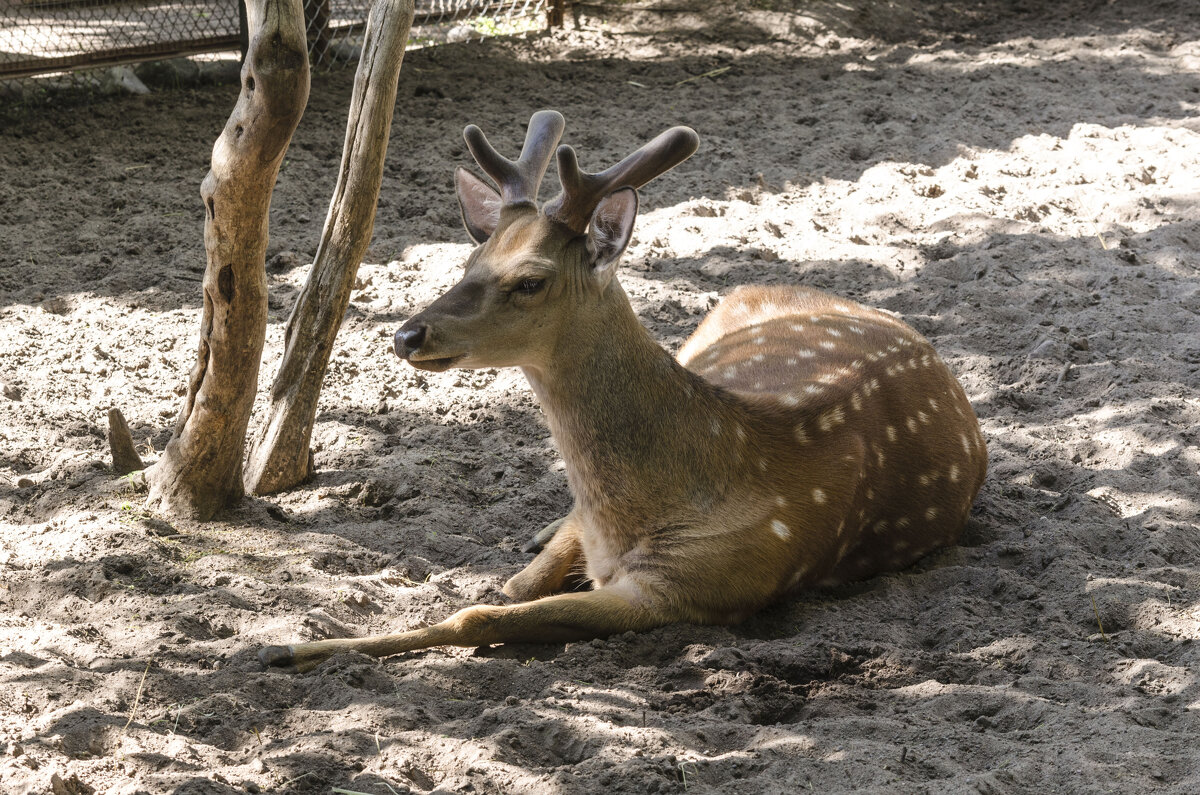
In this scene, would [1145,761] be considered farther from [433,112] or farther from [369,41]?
[433,112]

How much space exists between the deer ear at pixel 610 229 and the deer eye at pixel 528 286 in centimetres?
19

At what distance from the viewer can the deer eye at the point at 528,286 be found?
3613mm

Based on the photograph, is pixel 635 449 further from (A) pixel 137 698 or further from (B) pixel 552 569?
(A) pixel 137 698

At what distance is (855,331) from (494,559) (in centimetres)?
164

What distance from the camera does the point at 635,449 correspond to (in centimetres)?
374

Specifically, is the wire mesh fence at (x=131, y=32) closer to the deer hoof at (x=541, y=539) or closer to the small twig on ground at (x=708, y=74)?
the small twig on ground at (x=708, y=74)

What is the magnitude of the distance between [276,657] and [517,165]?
5.74 ft

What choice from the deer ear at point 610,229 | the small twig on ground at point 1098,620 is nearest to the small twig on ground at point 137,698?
the deer ear at point 610,229

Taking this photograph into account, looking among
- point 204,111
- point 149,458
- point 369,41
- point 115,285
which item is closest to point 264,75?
point 369,41

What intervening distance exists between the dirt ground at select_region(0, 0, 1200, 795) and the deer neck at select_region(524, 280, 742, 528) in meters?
0.45

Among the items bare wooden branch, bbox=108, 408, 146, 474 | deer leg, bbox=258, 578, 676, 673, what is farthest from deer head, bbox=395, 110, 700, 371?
bare wooden branch, bbox=108, 408, 146, 474

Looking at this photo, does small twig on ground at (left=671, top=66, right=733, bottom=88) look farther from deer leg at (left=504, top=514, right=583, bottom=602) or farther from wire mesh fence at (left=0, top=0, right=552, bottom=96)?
deer leg at (left=504, top=514, right=583, bottom=602)

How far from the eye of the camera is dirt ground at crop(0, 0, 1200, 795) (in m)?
2.89

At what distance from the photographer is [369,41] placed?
14.0ft
